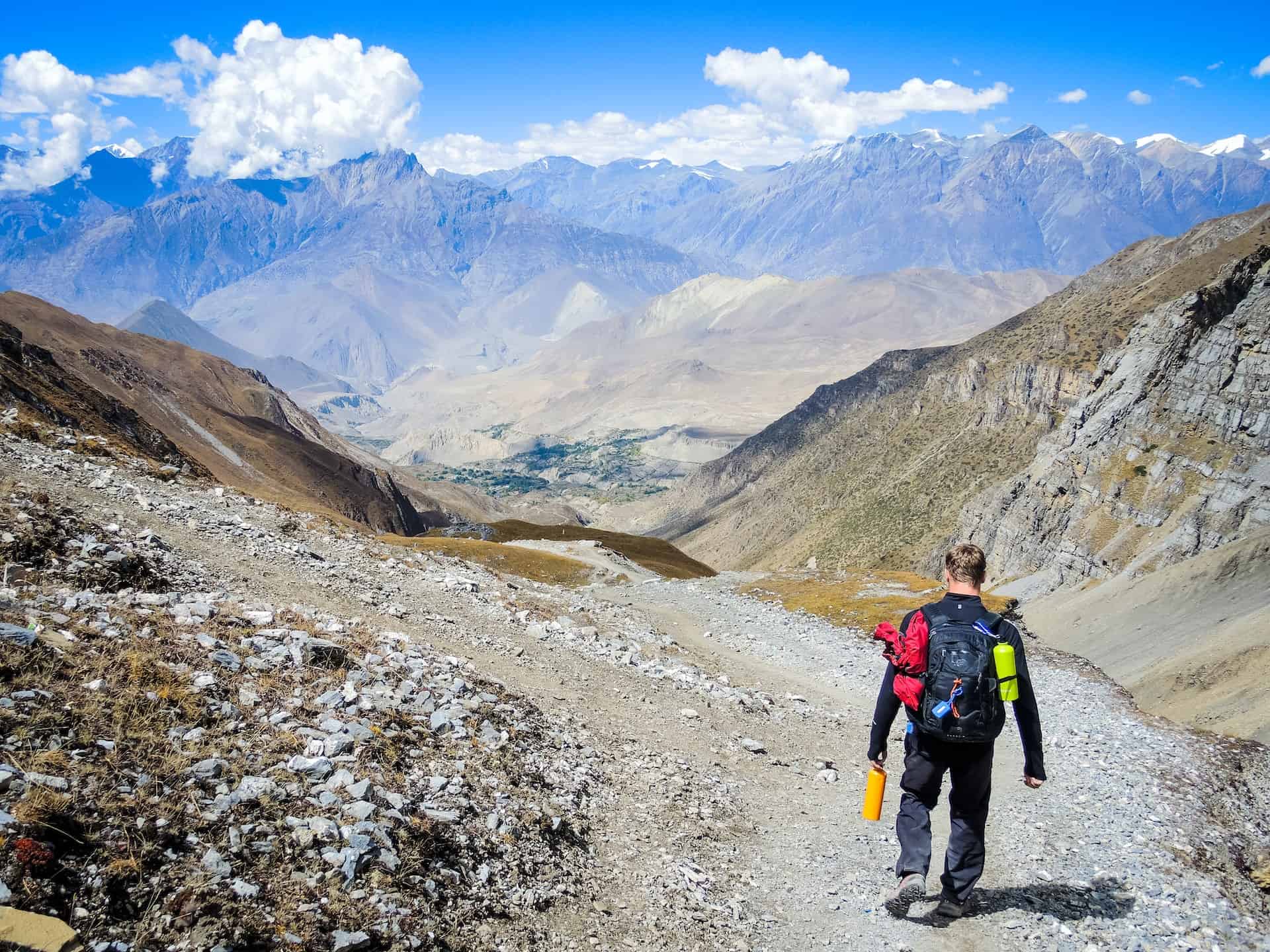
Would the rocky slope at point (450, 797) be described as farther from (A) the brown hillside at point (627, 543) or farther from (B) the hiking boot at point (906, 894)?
(A) the brown hillside at point (627, 543)

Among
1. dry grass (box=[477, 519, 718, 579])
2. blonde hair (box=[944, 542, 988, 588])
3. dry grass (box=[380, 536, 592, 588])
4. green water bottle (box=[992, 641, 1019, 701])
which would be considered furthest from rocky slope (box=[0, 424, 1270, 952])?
dry grass (box=[477, 519, 718, 579])

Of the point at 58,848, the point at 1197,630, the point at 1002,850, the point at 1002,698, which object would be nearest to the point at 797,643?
the point at 1197,630

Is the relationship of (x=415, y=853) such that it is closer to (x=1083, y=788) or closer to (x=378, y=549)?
(x=1083, y=788)

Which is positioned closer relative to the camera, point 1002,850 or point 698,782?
point 1002,850

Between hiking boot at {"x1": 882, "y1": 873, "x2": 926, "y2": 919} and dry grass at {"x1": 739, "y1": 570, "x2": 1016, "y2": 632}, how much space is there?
955 inches

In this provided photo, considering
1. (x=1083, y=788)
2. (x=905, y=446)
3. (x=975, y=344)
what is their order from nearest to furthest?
(x=1083, y=788)
(x=905, y=446)
(x=975, y=344)

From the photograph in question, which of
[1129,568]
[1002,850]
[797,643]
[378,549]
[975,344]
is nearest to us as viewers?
[1002,850]

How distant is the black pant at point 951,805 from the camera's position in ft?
26.8

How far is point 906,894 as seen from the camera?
838cm

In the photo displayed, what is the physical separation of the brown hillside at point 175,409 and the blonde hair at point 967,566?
1603 inches

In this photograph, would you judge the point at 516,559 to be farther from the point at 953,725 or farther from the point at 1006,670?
the point at 1006,670

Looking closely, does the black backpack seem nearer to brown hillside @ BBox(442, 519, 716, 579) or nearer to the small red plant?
the small red plant

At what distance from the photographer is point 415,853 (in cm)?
737

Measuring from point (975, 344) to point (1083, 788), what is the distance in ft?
430
